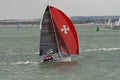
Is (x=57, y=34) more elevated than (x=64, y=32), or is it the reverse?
(x=64, y=32)

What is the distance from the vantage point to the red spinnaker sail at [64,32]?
34.6 metres

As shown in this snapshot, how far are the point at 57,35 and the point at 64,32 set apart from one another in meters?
0.59

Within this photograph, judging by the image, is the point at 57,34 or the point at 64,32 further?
the point at 57,34

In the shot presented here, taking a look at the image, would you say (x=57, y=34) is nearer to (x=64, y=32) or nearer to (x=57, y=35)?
(x=57, y=35)

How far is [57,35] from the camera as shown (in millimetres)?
34844

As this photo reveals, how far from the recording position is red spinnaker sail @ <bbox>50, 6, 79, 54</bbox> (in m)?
34.6

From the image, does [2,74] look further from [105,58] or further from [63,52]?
[105,58]

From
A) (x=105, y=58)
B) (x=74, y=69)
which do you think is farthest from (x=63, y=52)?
(x=105, y=58)

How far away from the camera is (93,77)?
27.7 meters

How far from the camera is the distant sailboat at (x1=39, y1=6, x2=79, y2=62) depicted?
113 feet

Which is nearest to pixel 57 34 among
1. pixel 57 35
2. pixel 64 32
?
pixel 57 35

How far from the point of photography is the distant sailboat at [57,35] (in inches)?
1361

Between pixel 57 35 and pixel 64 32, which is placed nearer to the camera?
pixel 64 32

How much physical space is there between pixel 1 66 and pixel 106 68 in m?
7.98
